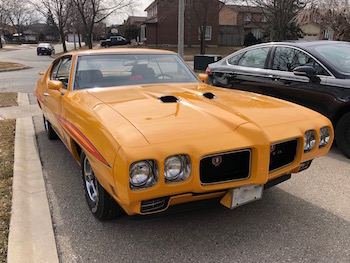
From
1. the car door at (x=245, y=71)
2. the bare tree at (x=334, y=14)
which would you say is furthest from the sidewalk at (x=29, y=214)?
the bare tree at (x=334, y=14)

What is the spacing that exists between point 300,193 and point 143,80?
2223mm

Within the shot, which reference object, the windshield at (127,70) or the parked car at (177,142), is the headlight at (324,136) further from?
the windshield at (127,70)

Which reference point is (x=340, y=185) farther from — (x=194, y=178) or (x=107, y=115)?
(x=107, y=115)

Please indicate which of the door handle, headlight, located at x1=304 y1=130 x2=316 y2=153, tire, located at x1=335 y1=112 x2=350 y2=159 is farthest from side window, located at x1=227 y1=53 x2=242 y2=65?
headlight, located at x1=304 y1=130 x2=316 y2=153

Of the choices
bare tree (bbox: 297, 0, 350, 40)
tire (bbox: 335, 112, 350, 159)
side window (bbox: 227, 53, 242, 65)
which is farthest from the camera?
bare tree (bbox: 297, 0, 350, 40)

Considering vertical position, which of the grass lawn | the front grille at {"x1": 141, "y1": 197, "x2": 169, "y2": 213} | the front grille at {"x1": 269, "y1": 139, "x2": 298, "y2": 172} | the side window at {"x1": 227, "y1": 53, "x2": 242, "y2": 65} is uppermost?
the side window at {"x1": 227, "y1": 53, "x2": 242, "y2": 65}

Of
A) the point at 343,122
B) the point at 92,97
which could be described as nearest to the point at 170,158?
the point at 92,97

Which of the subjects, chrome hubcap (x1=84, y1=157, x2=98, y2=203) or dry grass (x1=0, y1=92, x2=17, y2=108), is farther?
dry grass (x1=0, y1=92, x2=17, y2=108)

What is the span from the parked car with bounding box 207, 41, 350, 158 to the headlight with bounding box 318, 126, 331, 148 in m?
1.76

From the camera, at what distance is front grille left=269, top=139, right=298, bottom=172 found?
2.61 meters

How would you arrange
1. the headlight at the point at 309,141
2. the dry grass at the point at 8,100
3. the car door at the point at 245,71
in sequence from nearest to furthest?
the headlight at the point at 309,141 → the car door at the point at 245,71 → the dry grass at the point at 8,100

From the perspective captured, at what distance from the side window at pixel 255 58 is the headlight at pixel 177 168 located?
4023 millimetres

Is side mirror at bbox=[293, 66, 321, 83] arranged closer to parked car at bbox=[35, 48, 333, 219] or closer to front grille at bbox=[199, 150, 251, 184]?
parked car at bbox=[35, 48, 333, 219]

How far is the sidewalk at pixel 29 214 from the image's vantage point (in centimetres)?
249
